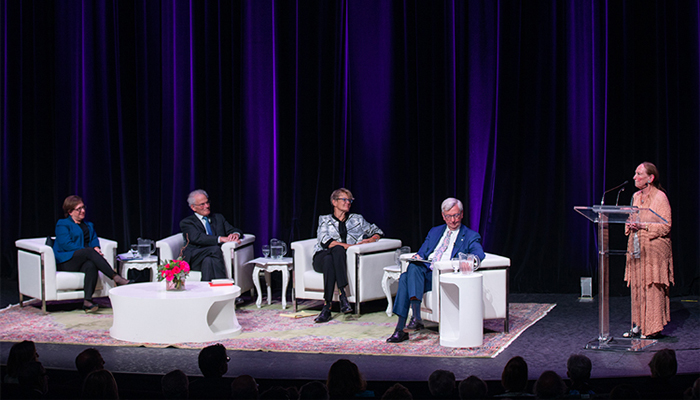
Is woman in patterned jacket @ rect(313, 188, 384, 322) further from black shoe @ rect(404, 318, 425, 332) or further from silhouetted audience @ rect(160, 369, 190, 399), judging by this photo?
silhouetted audience @ rect(160, 369, 190, 399)

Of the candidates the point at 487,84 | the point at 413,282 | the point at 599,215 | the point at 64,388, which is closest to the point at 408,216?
the point at 487,84

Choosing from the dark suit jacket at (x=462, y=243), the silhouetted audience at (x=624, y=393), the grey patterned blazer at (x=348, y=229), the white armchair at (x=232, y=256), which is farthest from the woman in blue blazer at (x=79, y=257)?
the silhouetted audience at (x=624, y=393)

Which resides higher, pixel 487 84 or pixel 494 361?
pixel 487 84

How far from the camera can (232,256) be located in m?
6.43

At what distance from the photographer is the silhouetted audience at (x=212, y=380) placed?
2916mm

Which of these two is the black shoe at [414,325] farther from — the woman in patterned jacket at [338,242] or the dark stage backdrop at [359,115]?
the dark stage backdrop at [359,115]

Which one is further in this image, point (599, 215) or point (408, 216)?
point (408, 216)

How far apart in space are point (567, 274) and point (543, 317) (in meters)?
1.12

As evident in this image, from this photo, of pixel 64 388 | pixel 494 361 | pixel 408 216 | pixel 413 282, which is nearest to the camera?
pixel 64 388

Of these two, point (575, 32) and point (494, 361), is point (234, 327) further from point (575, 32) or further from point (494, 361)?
point (575, 32)

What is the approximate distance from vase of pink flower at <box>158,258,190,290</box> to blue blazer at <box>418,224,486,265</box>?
1710 millimetres

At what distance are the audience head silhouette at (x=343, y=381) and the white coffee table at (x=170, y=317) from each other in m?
2.42

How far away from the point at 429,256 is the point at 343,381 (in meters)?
2.73

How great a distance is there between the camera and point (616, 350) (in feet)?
15.7
